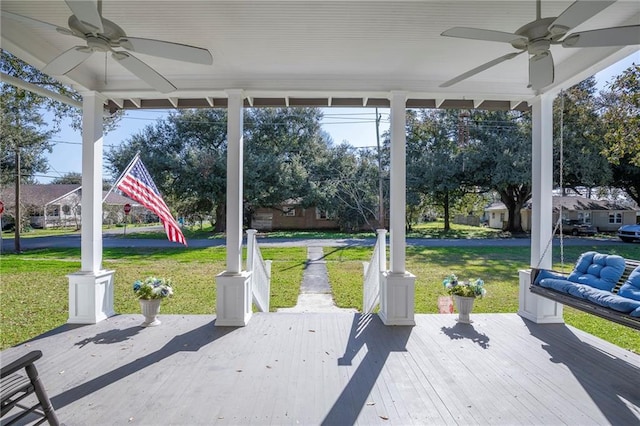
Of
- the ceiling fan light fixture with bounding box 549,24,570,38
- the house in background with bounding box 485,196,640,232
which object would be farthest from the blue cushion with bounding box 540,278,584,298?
the house in background with bounding box 485,196,640,232

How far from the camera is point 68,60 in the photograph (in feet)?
8.63

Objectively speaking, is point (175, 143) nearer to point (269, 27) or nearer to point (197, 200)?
point (197, 200)

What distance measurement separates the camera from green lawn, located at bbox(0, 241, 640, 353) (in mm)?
4803

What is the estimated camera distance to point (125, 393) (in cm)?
257

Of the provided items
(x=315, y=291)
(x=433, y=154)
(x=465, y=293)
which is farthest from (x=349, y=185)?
(x=465, y=293)

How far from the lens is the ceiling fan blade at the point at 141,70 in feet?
8.44

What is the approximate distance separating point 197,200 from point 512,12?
16088mm

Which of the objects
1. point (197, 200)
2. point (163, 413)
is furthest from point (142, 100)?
point (197, 200)

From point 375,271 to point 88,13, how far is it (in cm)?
409

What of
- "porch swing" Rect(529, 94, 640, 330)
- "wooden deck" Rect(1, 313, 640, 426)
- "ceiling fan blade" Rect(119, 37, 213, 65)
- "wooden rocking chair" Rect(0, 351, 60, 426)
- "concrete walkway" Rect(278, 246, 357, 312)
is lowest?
"concrete walkway" Rect(278, 246, 357, 312)

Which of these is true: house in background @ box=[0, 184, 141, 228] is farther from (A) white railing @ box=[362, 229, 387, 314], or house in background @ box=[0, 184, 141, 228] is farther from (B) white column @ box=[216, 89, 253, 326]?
(A) white railing @ box=[362, 229, 387, 314]

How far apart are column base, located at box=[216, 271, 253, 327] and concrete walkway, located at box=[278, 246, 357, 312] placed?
161cm

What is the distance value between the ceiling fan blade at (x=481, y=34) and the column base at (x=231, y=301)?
3.37m

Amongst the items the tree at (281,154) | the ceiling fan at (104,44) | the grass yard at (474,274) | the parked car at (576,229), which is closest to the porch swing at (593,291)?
the grass yard at (474,274)
